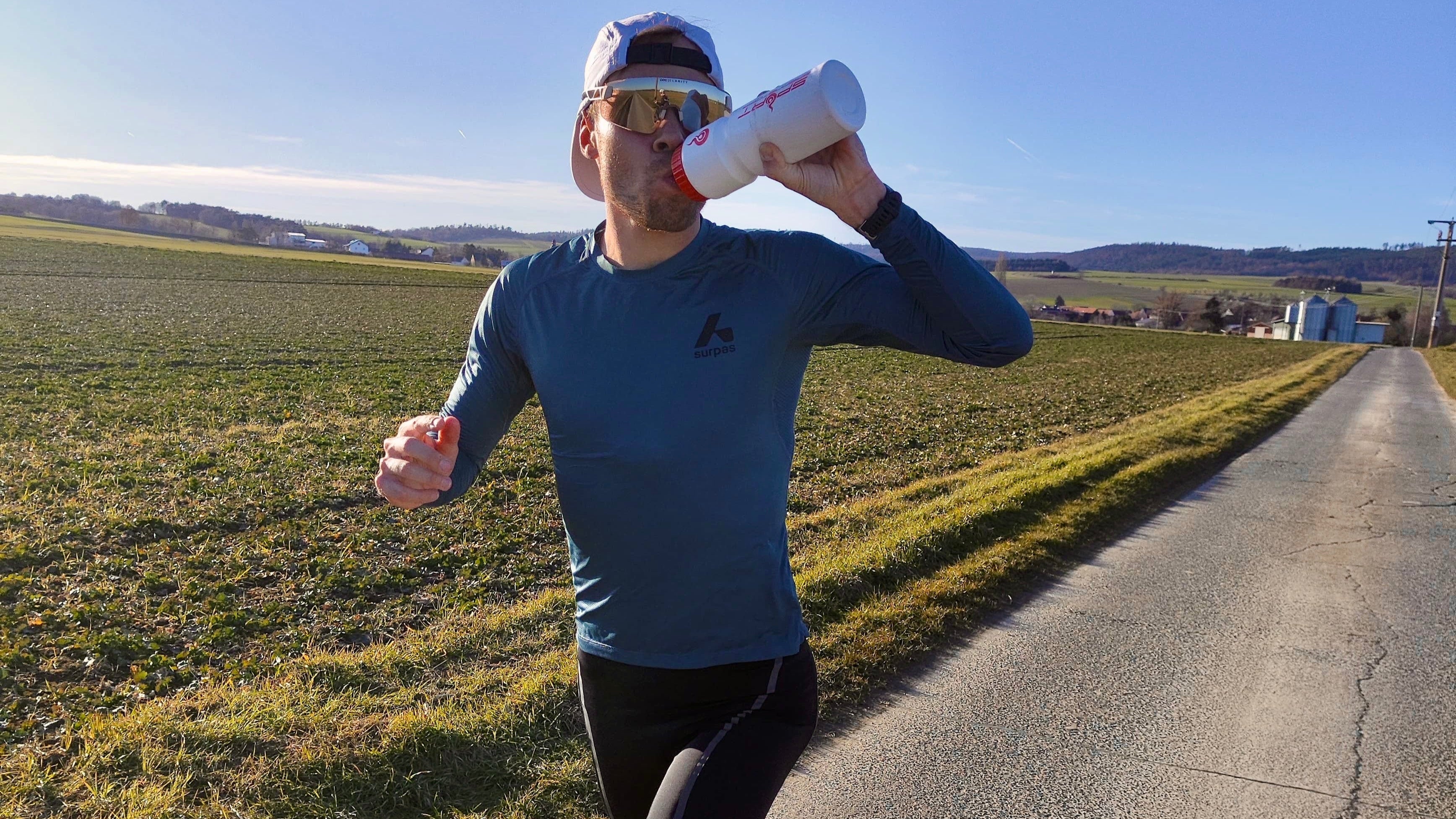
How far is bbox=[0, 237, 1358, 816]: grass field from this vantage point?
10.9ft

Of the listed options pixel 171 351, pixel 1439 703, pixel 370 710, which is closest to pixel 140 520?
pixel 370 710

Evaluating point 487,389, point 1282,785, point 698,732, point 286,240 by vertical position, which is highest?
point 286,240

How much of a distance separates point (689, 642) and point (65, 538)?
6.90 meters

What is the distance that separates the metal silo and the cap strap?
357 ft

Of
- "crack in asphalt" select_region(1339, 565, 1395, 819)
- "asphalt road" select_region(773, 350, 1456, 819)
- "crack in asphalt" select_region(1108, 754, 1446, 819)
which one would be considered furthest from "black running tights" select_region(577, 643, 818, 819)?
"crack in asphalt" select_region(1339, 565, 1395, 819)

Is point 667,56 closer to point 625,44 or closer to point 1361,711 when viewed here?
point 625,44

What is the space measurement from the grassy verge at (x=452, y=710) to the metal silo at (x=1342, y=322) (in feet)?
343

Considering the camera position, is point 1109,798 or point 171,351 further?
point 171,351

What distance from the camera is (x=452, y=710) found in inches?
147

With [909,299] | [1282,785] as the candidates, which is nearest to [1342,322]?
[1282,785]

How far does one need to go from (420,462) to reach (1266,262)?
19985cm

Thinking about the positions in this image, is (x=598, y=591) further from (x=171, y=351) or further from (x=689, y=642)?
(x=171, y=351)

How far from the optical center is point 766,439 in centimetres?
184

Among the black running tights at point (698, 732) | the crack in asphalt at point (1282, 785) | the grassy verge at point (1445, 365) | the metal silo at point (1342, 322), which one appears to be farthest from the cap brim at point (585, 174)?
the metal silo at point (1342, 322)
